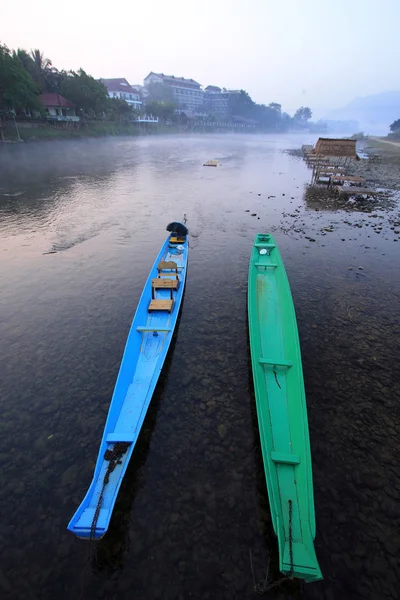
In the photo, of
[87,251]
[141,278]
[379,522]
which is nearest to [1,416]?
[141,278]

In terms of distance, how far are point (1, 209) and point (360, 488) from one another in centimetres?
3020

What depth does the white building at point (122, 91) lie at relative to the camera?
121438mm

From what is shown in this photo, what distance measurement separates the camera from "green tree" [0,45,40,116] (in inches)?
1941

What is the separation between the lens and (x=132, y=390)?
25.2 feet

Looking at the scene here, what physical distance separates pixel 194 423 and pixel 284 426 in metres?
2.39

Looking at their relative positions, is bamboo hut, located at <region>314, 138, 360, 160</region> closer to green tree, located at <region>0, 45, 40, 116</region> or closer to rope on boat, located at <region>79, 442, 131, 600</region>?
rope on boat, located at <region>79, 442, 131, 600</region>

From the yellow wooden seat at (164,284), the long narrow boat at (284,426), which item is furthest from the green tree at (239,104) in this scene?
the long narrow boat at (284,426)


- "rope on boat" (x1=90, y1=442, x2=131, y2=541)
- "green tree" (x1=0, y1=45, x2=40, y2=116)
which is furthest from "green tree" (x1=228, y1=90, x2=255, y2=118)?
"rope on boat" (x1=90, y1=442, x2=131, y2=541)

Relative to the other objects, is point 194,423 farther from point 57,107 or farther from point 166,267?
point 57,107

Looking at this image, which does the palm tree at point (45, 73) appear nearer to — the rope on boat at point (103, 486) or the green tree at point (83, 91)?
the green tree at point (83, 91)

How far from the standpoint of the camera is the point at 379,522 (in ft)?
19.1

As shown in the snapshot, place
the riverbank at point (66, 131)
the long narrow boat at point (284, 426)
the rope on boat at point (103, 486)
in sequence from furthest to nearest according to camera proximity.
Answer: the riverbank at point (66, 131) → the rope on boat at point (103, 486) → the long narrow boat at point (284, 426)

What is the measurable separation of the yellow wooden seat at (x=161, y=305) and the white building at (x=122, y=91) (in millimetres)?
136680

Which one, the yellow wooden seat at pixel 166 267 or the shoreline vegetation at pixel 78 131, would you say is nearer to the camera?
the yellow wooden seat at pixel 166 267
